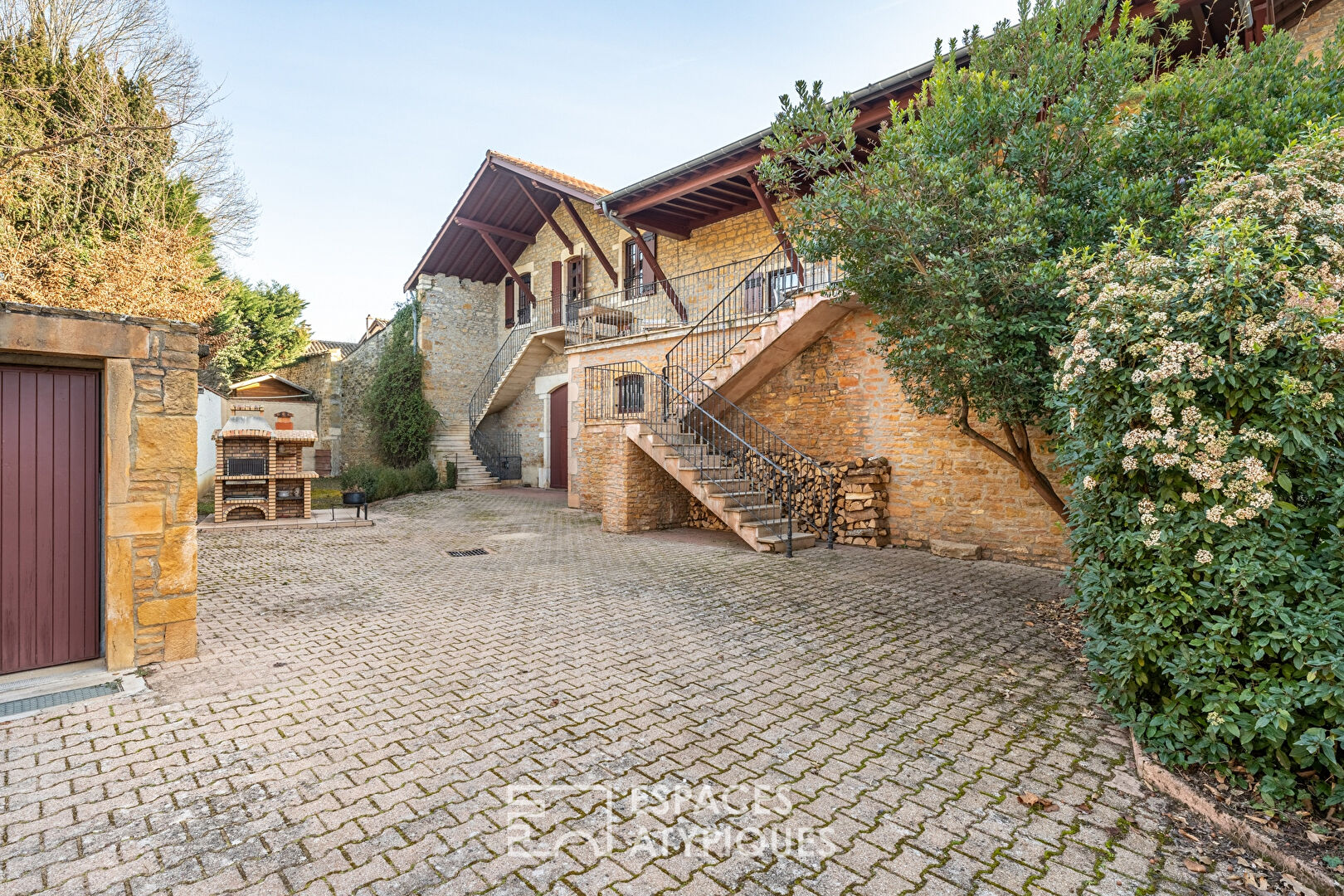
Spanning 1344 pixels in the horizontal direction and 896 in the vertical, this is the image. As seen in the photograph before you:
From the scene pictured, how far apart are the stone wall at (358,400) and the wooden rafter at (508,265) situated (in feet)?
13.6

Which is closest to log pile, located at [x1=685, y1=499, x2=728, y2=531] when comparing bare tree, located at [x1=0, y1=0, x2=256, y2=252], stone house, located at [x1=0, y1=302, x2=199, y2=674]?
stone house, located at [x1=0, y1=302, x2=199, y2=674]

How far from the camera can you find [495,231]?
1636cm

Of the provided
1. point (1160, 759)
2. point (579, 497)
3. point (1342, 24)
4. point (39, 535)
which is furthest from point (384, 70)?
point (1160, 759)

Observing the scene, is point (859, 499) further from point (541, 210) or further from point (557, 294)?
point (557, 294)

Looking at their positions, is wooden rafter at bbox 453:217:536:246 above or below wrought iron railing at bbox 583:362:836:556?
above

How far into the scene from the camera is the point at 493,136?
49.4ft

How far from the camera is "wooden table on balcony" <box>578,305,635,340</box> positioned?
13.4 m

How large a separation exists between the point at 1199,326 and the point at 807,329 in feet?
19.9

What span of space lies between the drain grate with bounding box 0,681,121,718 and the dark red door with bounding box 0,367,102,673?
0.44m

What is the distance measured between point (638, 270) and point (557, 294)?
3.03m

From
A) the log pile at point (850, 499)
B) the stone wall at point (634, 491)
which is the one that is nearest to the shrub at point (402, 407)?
the stone wall at point (634, 491)

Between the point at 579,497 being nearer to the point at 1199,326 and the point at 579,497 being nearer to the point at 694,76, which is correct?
the point at 694,76

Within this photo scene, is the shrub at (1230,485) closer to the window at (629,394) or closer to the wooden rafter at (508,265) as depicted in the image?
the window at (629,394)

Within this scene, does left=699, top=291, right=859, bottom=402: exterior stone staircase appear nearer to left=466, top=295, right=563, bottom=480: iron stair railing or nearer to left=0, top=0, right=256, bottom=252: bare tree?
left=466, top=295, right=563, bottom=480: iron stair railing
